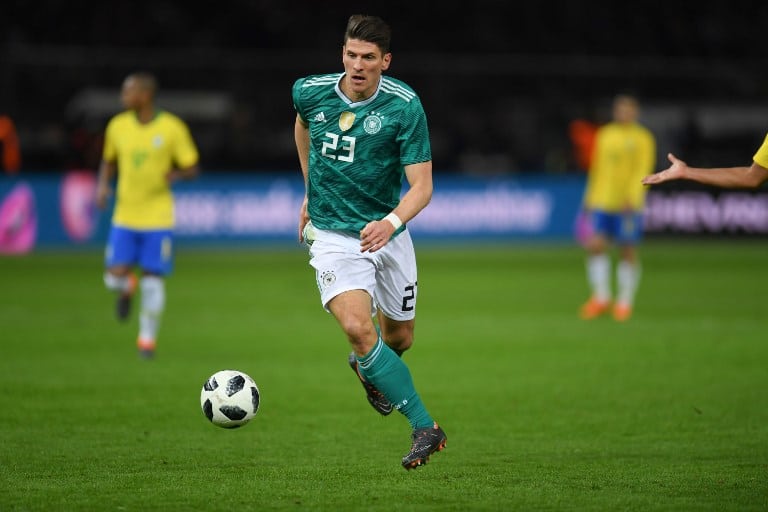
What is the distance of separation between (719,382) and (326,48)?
19.2 metres

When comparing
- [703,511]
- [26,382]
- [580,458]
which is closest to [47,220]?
[26,382]

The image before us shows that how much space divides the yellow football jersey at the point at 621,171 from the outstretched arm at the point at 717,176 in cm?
790

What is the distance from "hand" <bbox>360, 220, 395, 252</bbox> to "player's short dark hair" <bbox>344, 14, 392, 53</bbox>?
104 cm

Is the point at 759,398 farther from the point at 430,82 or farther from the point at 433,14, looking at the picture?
the point at 433,14

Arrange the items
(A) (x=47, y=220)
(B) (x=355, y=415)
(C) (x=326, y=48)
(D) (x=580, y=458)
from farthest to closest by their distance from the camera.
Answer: (C) (x=326, y=48)
(A) (x=47, y=220)
(B) (x=355, y=415)
(D) (x=580, y=458)

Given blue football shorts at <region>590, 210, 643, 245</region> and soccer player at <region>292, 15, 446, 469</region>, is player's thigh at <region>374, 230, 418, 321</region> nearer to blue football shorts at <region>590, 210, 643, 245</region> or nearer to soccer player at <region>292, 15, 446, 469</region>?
soccer player at <region>292, 15, 446, 469</region>

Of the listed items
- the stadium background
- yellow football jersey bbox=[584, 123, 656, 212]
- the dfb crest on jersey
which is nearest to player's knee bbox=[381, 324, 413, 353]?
the dfb crest on jersey

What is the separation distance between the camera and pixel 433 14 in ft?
97.4

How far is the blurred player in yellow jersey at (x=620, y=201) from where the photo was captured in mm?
14883

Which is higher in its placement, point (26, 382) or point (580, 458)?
point (580, 458)

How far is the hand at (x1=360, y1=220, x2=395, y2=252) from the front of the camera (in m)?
6.41

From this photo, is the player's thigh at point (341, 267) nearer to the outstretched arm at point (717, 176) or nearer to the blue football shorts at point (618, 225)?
the outstretched arm at point (717, 176)

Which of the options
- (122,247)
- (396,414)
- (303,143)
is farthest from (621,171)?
(303,143)

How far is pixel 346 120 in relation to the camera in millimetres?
6941
